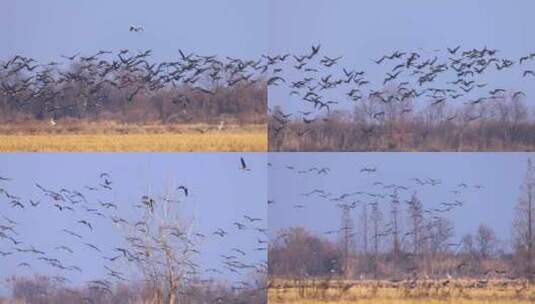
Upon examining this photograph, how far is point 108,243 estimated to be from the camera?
8539 millimetres

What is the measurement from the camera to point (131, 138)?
8.58 metres

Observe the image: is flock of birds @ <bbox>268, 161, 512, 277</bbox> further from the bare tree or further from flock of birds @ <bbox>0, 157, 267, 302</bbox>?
flock of birds @ <bbox>0, 157, 267, 302</bbox>

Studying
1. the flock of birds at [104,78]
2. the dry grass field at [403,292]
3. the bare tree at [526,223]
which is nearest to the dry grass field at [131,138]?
the flock of birds at [104,78]

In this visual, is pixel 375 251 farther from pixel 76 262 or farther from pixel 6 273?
pixel 6 273

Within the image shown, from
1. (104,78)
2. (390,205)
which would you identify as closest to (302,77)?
(390,205)

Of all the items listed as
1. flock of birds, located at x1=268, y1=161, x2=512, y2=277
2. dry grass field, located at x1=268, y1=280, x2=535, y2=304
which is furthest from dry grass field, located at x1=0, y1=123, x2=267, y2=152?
dry grass field, located at x1=268, y1=280, x2=535, y2=304

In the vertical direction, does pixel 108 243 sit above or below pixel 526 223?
below

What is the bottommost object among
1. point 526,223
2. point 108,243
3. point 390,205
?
point 108,243

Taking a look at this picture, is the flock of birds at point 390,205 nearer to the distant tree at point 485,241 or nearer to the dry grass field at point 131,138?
the distant tree at point 485,241

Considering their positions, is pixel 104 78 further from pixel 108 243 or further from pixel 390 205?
pixel 390 205

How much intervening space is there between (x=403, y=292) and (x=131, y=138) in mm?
2396

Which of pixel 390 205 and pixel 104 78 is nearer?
pixel 390 205

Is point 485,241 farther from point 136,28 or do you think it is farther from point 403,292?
point 136,28

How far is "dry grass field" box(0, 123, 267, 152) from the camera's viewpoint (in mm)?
8516
